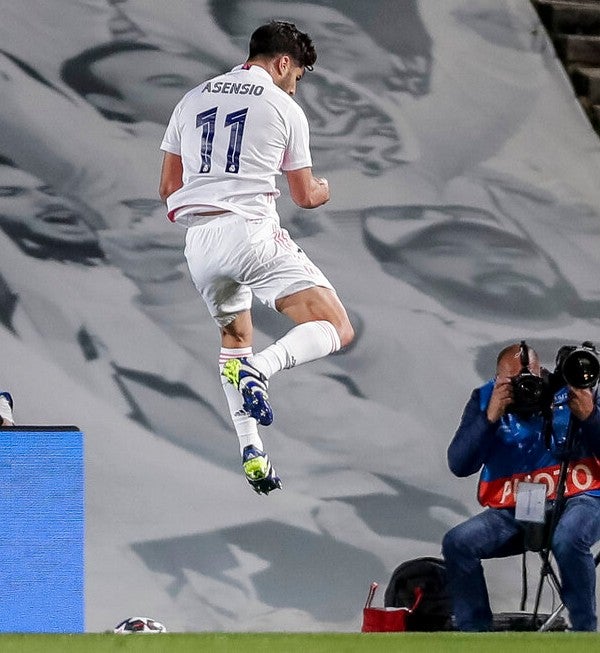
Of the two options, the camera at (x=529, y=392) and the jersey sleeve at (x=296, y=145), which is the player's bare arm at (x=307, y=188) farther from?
the camera at (x=529, y=392)

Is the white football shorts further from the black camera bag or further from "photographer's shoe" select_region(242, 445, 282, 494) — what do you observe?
the black camera bag

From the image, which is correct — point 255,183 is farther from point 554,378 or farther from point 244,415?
point 554,378

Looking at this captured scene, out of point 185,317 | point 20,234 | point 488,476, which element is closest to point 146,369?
point 185,317

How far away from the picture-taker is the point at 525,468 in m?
4.49

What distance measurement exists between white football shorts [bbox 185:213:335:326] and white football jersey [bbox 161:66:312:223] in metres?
0.05

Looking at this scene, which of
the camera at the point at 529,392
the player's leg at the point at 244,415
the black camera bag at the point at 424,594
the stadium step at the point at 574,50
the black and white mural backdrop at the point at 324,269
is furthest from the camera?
the stadium step at the point at 574,50

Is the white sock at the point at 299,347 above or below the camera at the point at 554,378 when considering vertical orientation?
above

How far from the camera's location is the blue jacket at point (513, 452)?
14.4 feet

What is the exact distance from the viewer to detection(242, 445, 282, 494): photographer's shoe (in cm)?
439

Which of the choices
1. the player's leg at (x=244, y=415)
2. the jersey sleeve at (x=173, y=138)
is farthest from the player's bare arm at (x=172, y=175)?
the player's leg at (x=244, y=415)

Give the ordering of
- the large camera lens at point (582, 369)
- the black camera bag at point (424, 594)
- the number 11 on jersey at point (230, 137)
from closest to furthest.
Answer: the number 11 on jersey at point (230, 137) → the large camera lens at point (582, 369) → the black camera bag at point (424, 594)

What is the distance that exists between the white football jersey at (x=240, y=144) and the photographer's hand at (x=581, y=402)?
1.02 meters

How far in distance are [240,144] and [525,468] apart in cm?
136

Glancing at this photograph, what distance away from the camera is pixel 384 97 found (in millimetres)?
5609
